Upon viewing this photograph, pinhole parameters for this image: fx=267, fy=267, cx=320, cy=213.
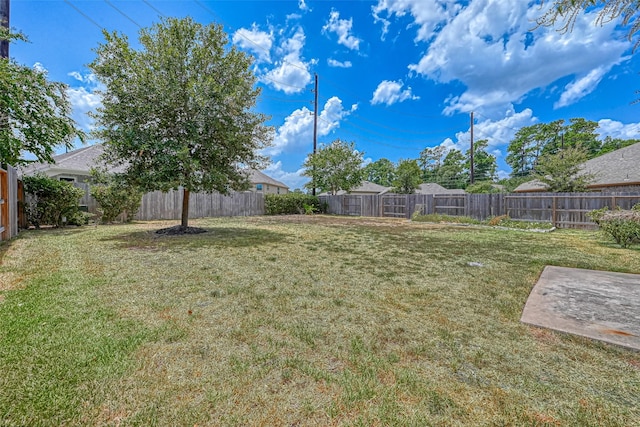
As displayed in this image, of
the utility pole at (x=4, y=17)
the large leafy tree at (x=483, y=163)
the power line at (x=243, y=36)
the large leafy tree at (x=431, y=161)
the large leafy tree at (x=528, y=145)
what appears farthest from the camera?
the large leafy tree at (x=431, y=161)

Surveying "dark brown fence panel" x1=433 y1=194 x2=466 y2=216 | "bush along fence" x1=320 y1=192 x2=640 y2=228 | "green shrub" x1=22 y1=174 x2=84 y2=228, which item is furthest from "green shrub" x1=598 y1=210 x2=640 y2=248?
"green shrub" x1=22 y1=174 x2=84 y2=228

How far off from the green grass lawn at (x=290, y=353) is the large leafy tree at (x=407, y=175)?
17.4 m

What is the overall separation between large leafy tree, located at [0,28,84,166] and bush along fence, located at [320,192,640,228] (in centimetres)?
1529

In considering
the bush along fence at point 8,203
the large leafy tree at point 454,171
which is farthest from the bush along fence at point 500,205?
the large leafy tree at point 454,171

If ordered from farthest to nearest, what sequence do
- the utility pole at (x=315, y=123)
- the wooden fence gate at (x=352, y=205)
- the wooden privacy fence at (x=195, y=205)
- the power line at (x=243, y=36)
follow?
the utility pole at (x=315, y=123) → the wooden fence gate at (x=352, y=205) → the wooden privacy fence at (x=195, y=205) → the power line at (x=243, y=36)

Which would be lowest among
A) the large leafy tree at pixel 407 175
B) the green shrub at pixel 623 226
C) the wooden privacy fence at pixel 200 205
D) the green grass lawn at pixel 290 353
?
the green grass lawn at pixel 290 353

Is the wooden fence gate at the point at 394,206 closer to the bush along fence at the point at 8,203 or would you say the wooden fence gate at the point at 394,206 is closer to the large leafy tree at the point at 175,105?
the large leafy tree at the point at 175,105

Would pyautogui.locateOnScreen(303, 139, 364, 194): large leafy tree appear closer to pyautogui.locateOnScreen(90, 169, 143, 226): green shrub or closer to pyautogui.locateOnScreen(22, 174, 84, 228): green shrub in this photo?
pyautogui.locateOnScreen(90, 169, 143, 226): green shrub

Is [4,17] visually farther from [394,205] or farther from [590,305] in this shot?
[394,205]

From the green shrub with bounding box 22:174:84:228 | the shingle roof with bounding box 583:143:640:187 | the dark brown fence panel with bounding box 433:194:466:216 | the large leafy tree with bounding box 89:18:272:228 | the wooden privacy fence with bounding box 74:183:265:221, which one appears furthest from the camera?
the dark brown fence panel with bounding box 433:194:466:216

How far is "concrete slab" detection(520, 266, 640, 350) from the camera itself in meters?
2.31

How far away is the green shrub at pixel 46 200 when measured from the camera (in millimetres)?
8297

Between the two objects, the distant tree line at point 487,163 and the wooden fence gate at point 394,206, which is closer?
the distant tree line at point 487,163

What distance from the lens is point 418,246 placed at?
6.66 m
